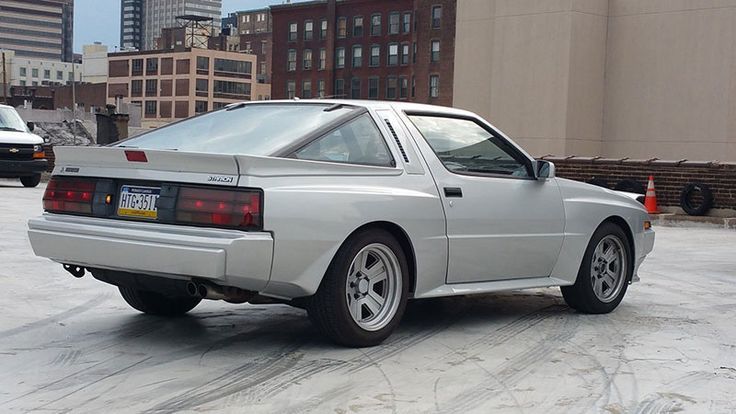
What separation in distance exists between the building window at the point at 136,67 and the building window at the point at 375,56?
67323 mm

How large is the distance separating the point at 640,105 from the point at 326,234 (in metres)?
24.8

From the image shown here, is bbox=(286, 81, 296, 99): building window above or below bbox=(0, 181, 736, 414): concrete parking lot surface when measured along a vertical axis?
above

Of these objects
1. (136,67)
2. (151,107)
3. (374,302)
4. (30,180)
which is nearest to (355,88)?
(151,107)

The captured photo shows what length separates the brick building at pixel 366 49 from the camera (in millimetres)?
81250

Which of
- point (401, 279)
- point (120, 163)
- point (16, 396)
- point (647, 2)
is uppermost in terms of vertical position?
point (647, 2)

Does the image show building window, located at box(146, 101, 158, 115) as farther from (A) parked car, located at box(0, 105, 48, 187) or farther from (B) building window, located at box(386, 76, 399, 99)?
(A) parked car, located at box(0, 105, 48, 187)

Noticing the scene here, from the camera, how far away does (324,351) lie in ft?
20.7

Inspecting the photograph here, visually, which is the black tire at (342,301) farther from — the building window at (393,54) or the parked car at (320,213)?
the building window at (393,54)

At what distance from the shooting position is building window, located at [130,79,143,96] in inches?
5778

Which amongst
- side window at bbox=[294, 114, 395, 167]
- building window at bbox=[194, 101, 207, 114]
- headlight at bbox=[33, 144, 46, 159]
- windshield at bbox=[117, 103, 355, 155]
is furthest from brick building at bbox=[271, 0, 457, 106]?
side window at bbox=[294, 114, 395, 167]

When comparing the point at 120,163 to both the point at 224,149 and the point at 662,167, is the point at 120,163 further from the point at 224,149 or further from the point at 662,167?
the point at 662,167

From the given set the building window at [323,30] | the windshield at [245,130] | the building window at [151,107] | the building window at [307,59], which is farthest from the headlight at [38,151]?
the building window at [151,107]

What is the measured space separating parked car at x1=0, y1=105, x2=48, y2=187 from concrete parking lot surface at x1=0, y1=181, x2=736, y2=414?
15641mm

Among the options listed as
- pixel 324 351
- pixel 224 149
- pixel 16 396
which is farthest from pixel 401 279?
pixel 16 396
